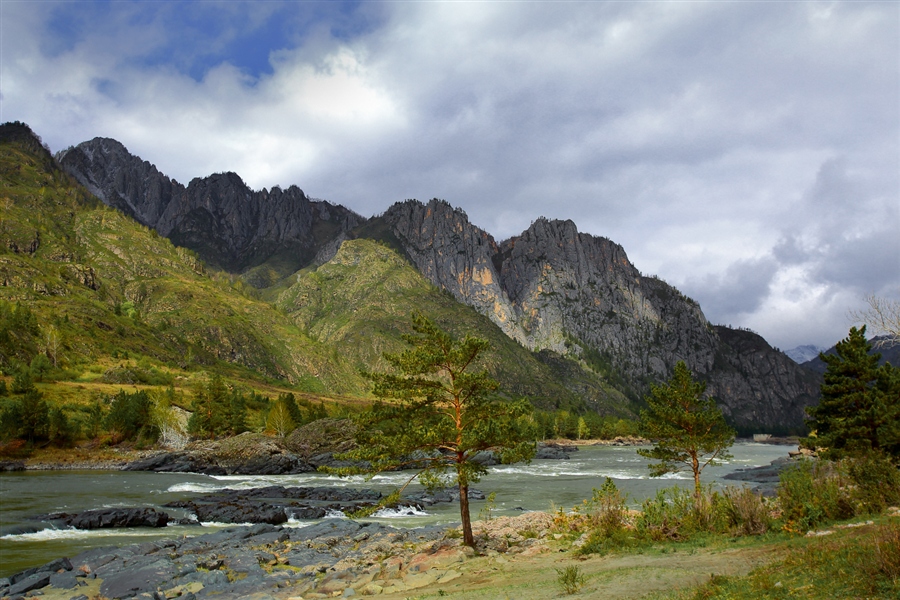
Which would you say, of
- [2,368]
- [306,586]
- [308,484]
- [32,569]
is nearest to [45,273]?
[2,368]

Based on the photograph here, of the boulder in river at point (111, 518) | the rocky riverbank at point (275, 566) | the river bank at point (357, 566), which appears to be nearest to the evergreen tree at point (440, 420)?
the rocky riverbank at point (275, 566)

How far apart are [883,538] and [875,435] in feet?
122

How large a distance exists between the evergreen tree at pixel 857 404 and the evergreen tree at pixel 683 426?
9.38 meters

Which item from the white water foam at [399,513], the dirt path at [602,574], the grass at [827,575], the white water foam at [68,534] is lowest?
the white water foam at [399,513]

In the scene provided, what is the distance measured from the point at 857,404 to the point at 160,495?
61.7 metres

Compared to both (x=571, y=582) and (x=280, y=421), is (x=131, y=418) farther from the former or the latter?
(x=571, y=582)

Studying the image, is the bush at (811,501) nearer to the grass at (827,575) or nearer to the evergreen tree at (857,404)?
the grass at (827,575)

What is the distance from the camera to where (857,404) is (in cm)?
3966

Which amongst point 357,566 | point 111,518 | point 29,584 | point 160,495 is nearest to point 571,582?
point 357,566

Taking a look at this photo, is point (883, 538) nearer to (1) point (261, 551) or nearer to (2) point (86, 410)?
(1) point (261, 551)

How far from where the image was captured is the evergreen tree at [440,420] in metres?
22.0

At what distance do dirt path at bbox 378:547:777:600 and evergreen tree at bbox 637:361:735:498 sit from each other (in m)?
19.8

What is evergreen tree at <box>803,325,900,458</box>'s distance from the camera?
124 ft

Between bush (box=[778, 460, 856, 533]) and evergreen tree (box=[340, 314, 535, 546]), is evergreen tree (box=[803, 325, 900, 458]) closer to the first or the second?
bush (box=[778, 460, 856, 533])
